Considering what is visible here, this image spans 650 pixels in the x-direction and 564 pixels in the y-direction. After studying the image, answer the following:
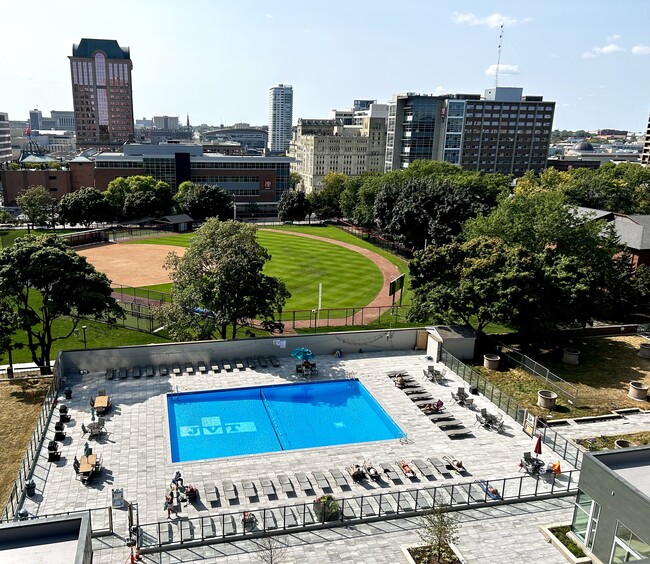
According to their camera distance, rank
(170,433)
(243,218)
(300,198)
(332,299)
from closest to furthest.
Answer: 1. (170,433)
2. (332,299)
3. (300,198)
4. (243,218)

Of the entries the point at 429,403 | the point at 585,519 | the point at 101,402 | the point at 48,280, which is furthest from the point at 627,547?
the point at 48,280

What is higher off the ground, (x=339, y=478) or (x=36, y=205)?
(x=36, y=205)

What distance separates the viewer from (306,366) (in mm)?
33031

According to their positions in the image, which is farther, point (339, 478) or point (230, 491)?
point (339, 478)

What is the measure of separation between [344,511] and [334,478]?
2.20 meters

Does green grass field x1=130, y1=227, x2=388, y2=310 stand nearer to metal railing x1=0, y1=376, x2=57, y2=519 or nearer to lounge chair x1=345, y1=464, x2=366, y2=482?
metal railing x1=0, y1=376, x2=57, y2=519

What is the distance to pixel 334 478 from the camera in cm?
2297

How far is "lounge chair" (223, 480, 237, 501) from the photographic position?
21.4m

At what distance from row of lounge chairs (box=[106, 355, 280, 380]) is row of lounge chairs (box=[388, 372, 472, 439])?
798 centimetres

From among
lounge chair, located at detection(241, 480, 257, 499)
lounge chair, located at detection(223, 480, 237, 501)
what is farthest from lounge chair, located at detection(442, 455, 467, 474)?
lounge chair, located at detection(223, 480, 237, 501)

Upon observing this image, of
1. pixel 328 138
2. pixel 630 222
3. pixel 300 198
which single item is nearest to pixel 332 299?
pixel 630 222

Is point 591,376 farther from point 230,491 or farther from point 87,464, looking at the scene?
point 87,464

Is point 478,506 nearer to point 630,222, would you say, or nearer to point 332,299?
point 332,299

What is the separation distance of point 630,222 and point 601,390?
2698 cm
